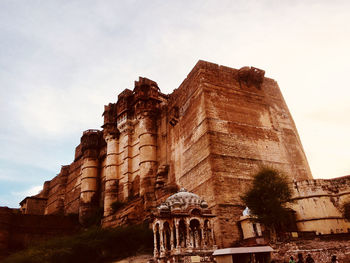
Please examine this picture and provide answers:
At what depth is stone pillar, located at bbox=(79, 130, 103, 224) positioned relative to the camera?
2614cm

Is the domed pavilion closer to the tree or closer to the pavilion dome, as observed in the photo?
the pavilion dome

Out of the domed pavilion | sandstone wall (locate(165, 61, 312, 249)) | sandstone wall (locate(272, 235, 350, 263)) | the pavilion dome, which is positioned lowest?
sandstone wall (locate(272, 235, 350, 263))

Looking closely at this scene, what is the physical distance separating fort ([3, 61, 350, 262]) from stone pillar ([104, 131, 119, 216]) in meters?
0.08

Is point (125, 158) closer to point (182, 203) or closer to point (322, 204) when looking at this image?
point (182, 203)

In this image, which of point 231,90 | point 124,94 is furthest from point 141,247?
point 124,94

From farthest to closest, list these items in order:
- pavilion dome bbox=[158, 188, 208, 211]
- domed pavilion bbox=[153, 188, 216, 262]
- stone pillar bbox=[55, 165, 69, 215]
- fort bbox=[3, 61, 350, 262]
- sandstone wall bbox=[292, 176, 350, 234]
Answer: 1. stone pillar bbox=[55, 165, 69, 215]
2. fort bbox=[3, 61, 350, 262]
3. sandstone wall bbox=[292, 176, 350, 234]
4. pavilion dome bbox=[158, 188, 208, 211]
5. domed pavilion bbox=[153, 188, 216, 262]

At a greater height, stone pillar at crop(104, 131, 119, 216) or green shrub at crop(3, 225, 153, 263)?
stone pillar at crop(104, 131, 119, 216)

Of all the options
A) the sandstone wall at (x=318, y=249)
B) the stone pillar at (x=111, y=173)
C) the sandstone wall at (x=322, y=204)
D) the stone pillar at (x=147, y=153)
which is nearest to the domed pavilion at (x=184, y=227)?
the sandstone wall at (x=318, y=249)

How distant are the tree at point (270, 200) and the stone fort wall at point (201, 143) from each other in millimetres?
1535

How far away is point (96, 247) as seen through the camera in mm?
14812

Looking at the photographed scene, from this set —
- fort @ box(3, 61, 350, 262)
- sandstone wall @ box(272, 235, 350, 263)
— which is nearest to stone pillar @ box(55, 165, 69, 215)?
fort @ box(3, 61, 350, 262)

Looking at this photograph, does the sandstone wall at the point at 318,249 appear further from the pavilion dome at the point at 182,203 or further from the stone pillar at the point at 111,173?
the stone pillar at the point at 111,173

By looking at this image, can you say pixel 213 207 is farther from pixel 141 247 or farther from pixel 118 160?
pixel 118 160

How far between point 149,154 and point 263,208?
10.5m
